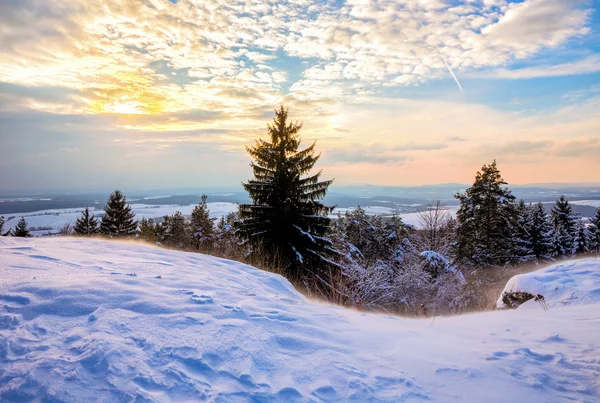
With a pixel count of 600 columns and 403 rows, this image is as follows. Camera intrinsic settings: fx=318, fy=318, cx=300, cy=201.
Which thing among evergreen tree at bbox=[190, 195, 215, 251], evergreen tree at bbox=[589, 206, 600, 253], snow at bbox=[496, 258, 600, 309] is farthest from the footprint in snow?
evergreen tree at bbox=[589, 206, 600, 253]

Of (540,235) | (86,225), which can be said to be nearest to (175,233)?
(86,225)

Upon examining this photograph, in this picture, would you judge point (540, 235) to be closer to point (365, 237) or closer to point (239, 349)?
point (365, 237)

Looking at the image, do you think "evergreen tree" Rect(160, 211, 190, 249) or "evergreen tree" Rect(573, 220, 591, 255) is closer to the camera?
"evergreen tree" Rect(573, 220, 591, 255)

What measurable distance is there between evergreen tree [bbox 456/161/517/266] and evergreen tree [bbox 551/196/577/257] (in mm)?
11398

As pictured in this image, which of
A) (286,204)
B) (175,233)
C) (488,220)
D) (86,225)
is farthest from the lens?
(175,233)

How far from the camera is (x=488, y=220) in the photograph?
2619 centimetres

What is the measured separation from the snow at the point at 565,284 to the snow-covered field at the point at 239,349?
1874 millimetres

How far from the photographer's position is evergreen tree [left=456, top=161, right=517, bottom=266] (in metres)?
25.9

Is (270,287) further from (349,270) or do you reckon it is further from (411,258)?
(411,258)

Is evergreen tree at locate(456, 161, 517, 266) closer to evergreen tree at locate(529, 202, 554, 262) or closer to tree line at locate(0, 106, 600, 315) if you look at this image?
tree line at locate(0, 106, 600, 315)

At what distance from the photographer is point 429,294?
18.5 meters

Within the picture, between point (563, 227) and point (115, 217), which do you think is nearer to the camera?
point (563, 227)

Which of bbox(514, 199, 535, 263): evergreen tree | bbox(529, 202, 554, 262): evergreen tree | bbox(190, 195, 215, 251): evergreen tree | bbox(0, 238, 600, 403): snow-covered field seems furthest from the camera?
bbox(190, 195, 215, 251): evergreen tree

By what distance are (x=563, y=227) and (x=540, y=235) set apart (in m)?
5.96
